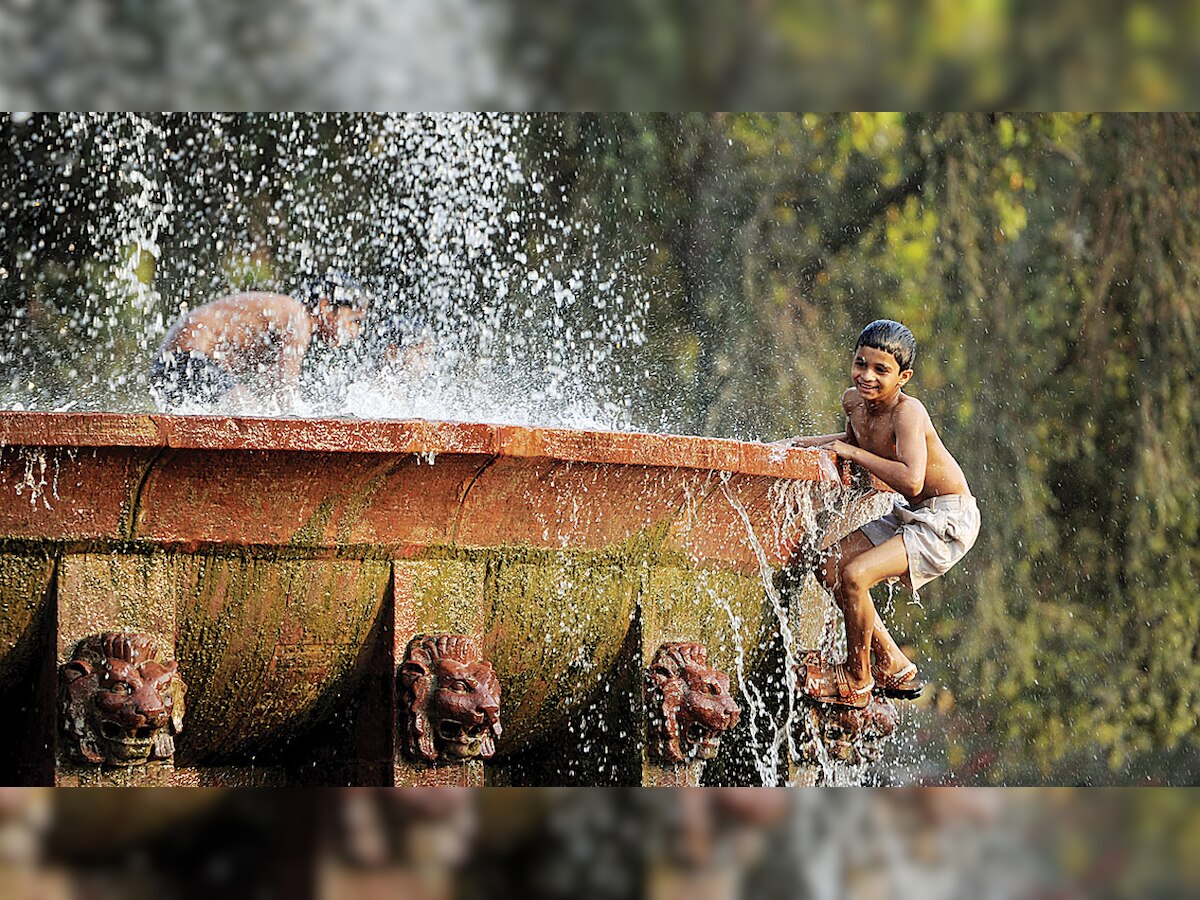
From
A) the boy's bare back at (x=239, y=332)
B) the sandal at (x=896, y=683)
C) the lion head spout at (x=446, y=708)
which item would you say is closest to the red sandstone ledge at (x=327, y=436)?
the lion head spout at (x=446, y=708)

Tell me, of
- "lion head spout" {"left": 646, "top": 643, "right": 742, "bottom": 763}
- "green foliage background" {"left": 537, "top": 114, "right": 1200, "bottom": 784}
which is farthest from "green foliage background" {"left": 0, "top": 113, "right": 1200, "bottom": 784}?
"lion head spout" {"left": 646, "top": 643, "right": 742, "bottom": 763}

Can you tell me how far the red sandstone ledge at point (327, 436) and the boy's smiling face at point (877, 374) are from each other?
0.67 m

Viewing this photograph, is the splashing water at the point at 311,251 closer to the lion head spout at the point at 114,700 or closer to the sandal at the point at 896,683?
the sandal at the point at 896,683

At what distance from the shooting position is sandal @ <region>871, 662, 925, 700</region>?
314 cm

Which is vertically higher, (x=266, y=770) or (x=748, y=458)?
(x=748, y=458)

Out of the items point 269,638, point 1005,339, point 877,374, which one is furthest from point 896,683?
point 1005,339

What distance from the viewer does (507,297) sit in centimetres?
772

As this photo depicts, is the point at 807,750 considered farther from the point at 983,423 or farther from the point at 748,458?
the point at 983,423

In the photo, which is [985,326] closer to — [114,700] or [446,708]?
[446,708]

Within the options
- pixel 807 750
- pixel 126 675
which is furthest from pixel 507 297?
pixel 126 675

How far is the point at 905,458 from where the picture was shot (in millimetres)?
3102

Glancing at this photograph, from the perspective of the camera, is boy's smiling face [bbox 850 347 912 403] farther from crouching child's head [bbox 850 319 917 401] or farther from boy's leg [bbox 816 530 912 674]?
boy's leg [bbox 816 530 912 674]

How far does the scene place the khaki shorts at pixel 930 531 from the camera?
312 cm

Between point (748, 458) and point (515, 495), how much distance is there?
440mm
